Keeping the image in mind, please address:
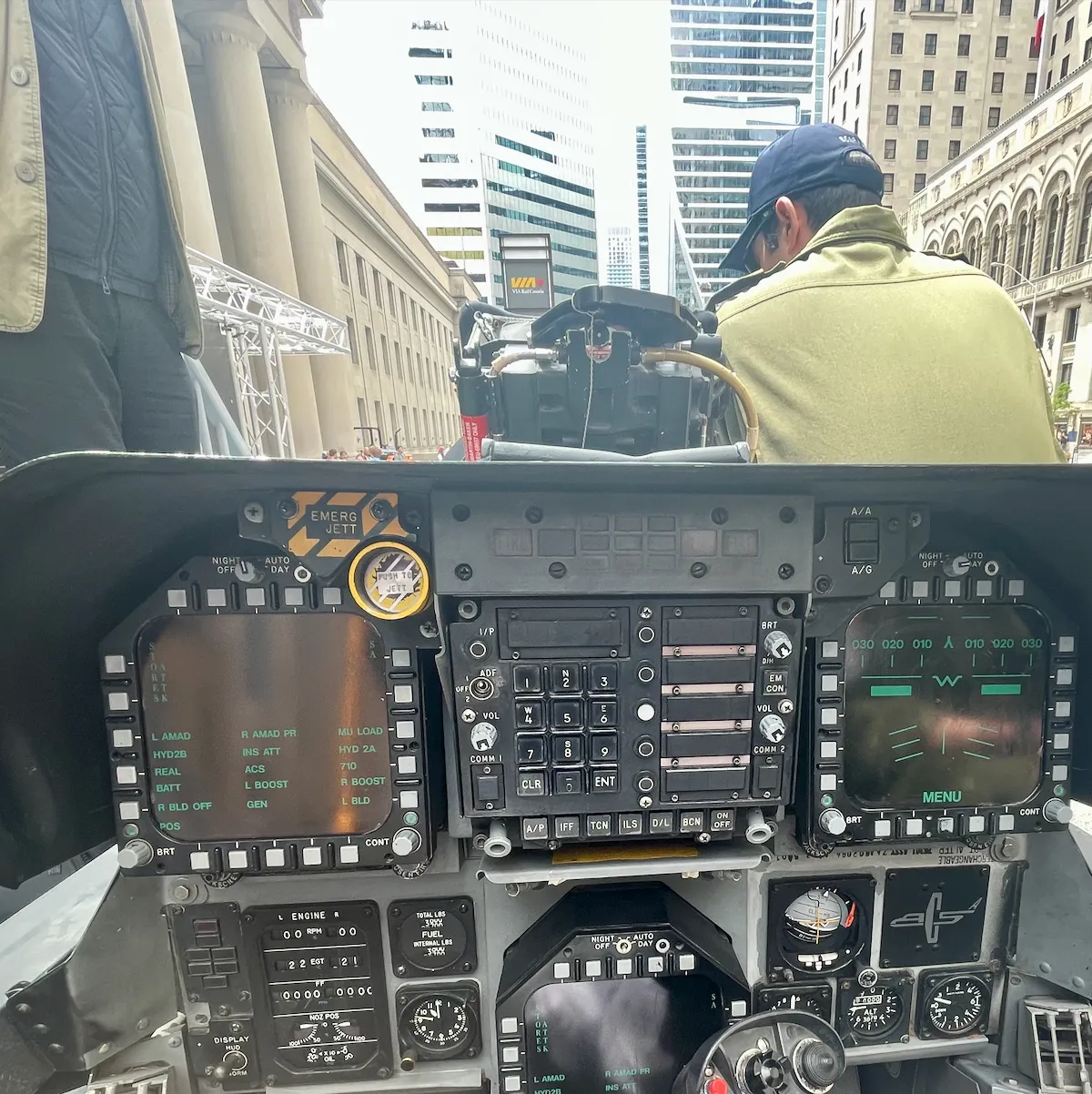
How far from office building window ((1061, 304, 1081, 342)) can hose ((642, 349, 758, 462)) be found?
34.1 meters

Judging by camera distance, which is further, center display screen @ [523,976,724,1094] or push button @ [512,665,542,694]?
center display screen @ [523,976,724,1094]

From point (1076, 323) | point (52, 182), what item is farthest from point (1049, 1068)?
point (1076, 323)

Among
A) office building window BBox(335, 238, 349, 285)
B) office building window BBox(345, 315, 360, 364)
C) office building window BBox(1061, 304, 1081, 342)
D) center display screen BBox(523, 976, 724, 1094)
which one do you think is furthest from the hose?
office building window BBox(1061, 304, 1081, 342)

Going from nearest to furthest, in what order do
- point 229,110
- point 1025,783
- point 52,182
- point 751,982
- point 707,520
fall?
point 707,520, point 1025,783, point 751,982, point 52,182, point 229,110

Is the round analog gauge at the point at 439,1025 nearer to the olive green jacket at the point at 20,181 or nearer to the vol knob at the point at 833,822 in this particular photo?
the vol knob at the point at 833,822

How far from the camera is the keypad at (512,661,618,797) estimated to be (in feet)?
3.40

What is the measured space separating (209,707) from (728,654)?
945 millimetres

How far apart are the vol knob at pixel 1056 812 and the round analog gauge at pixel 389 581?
1298mm

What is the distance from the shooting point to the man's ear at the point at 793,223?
5.64 feet

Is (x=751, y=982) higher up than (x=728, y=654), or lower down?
lower down

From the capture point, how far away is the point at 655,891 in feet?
4.21

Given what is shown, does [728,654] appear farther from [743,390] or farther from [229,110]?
[229,110]

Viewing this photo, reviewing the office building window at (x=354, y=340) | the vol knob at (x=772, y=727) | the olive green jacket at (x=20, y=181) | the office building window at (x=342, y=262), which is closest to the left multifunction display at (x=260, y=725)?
the vol knob at (x=772, y=727)

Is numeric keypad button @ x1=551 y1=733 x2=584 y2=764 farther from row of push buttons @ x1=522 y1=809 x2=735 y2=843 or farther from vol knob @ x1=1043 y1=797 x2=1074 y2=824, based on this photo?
vol knob @ x1=1043 y1=797 x2=1074 y2=824
